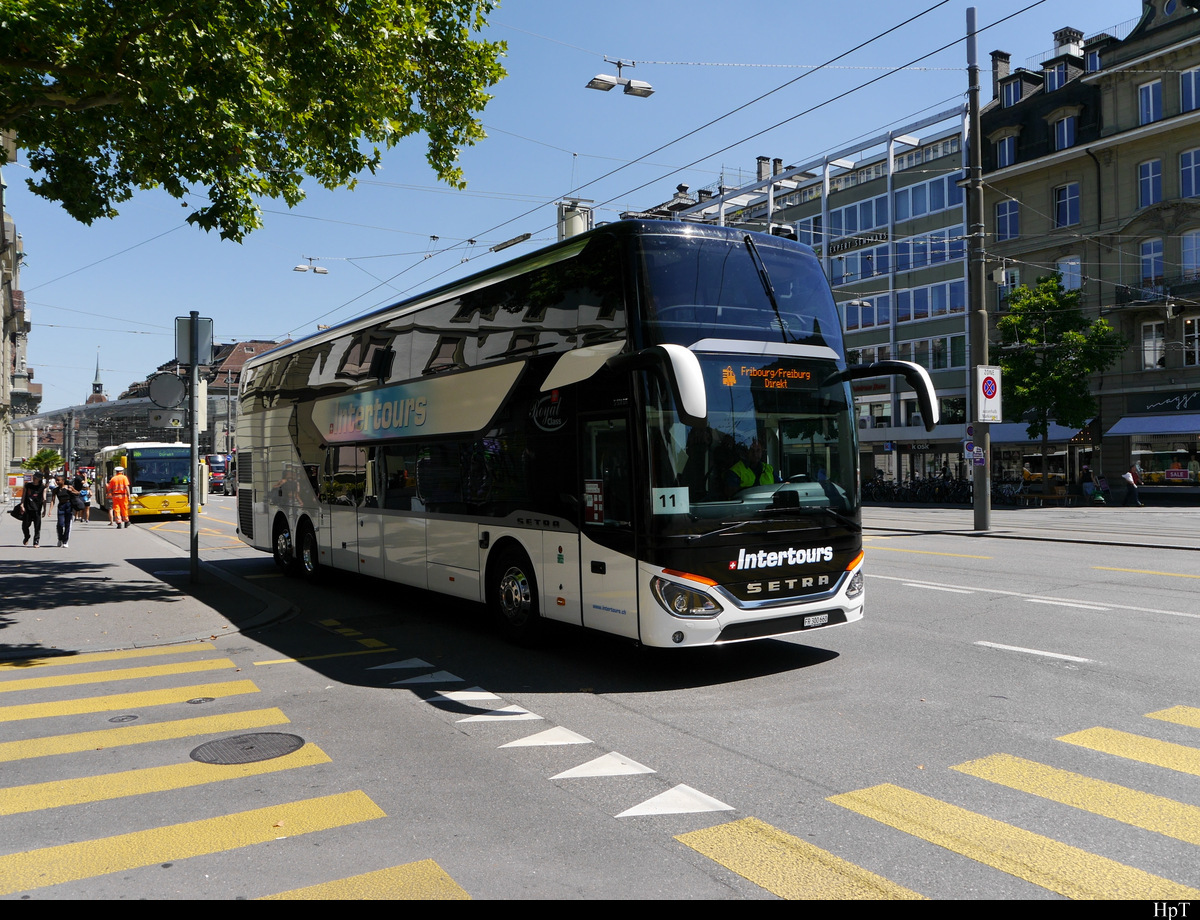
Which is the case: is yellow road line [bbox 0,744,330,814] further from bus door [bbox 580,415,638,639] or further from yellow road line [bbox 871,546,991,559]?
yellow road line [bbox 871,546,991,559]

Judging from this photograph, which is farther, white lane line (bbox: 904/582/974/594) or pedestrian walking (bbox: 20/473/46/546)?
pedestrian walking (bbox: 20/473/46/546)

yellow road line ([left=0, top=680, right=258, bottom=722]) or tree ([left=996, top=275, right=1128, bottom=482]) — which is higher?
tree ([left=996, top=275, right=1128, bottom=482])

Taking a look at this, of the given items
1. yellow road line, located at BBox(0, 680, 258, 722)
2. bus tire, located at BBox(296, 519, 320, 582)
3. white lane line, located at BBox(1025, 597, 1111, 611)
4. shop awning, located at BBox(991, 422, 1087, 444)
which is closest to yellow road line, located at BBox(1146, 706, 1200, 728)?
white lane line, located at BBox(1025, 597, 1111, 611)

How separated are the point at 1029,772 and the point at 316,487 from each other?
10843 mm

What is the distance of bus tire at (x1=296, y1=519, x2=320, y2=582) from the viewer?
14017 millimetres

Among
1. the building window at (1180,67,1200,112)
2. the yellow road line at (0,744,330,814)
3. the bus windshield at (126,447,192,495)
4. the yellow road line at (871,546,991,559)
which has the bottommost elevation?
the yellow road line at (0,744,330,814)

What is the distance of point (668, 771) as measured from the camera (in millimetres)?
5195

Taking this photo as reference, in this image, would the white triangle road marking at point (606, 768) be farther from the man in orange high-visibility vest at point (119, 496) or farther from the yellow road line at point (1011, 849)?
the man in orange high-visibility vest at point (119, 496)

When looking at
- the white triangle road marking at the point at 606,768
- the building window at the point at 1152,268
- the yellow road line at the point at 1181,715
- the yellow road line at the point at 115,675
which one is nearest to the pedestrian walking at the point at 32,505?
the yellow road line at the point at 115,675

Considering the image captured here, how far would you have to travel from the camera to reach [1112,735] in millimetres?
5691

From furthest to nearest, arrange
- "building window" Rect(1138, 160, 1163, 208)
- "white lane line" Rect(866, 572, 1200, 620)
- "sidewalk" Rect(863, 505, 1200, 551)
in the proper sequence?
1. "building window" Rect(1138, 160, 1163, 208)
2. "sidewalk" Rect(863, 505, 1200, 551)
3. "white lane line" Rect(866, 572, 1200, 620)

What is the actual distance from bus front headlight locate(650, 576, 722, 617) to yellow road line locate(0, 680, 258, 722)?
10.5 feet

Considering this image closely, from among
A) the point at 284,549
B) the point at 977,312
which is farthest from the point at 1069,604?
the point at 977,312

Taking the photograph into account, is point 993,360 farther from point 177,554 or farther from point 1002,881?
point 1002,881
